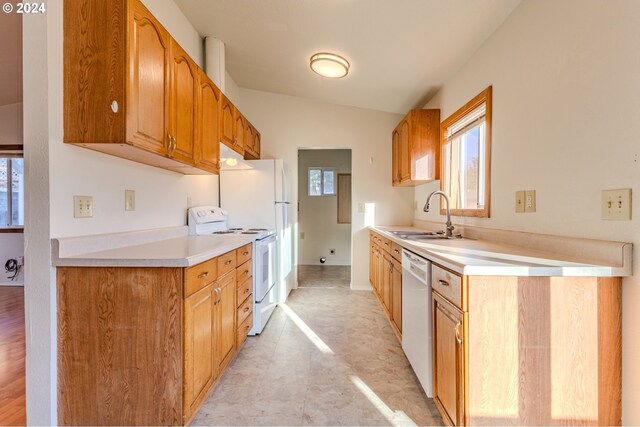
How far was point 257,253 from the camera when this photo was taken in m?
2.57

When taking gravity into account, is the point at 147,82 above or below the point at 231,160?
above

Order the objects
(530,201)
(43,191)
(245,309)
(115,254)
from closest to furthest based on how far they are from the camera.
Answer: (43,191) < (115,254) < (530,201) < (245,309)

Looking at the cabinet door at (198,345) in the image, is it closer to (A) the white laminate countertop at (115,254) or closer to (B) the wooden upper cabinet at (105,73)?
(A) the white laminate countertop at (115,254)

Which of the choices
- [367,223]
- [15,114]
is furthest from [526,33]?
[15,114]

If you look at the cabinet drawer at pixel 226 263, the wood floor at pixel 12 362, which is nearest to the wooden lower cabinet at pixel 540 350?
the cabinet drawer at pixel 226 263

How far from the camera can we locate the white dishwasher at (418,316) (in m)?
1.51

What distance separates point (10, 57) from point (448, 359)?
3995 mm

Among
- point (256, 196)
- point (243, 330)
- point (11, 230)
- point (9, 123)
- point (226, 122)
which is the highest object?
point (9, 123)

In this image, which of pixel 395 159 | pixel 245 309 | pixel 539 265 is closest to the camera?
pixel 539 265

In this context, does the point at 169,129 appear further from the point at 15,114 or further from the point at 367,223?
the point at 15,114

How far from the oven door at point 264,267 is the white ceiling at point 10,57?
2.35 m

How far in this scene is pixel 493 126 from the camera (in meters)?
2.04

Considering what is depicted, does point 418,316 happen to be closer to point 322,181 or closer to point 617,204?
point 617,204

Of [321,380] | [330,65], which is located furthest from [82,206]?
[330,65]
